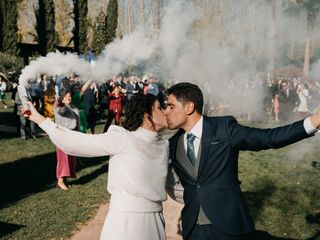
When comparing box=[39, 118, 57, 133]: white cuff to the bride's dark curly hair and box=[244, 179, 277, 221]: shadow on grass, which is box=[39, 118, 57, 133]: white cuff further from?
box=[244, 179, 277, 221]: shadow on grass

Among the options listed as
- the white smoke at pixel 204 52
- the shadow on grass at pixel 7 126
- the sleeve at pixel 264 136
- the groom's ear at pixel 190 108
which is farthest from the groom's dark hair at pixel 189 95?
the shadow on grass at pixel 7 126

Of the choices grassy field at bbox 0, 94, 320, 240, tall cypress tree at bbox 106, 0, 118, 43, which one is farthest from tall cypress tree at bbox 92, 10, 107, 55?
grassy field at bbox 0, 94, 320, 240

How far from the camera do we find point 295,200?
8.10 metres

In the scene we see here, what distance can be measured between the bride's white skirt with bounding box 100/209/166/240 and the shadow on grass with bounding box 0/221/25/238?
11.6ft

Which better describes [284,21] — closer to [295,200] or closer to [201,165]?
[295,200]

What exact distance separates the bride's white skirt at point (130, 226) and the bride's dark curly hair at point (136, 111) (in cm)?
71

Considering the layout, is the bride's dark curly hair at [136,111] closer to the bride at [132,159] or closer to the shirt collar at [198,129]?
the bride at [132,159]

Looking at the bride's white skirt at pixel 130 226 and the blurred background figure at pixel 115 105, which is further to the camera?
the blurred background figure at pixel 115 105

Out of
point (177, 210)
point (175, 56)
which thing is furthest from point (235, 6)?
point (177, 210)

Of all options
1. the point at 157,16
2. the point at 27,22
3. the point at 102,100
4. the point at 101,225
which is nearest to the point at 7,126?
the point at 102,100

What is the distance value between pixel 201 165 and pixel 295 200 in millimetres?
5358

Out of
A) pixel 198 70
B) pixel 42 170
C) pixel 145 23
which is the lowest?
pixel 42 170

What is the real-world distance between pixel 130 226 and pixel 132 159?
1.83 ft

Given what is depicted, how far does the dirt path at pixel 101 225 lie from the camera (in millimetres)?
6336
